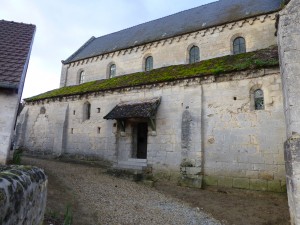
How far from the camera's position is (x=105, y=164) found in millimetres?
12680

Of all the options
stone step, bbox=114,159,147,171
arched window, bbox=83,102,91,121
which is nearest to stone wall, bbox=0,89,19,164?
stone step, bbox=114,159,147,171

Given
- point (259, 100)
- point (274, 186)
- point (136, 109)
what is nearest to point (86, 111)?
point (136, 109)

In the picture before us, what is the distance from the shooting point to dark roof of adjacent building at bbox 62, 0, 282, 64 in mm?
13323

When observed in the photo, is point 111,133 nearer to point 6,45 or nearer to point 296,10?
point 6,45

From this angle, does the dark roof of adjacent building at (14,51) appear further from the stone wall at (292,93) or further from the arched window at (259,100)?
the arched window at (259,100)

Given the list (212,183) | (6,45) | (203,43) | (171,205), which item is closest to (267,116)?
(212,183)

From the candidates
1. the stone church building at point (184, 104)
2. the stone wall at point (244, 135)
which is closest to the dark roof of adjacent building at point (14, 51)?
the stone church building at point (184, 104)

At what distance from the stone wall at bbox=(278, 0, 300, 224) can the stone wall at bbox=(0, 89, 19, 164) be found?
7262 millimetres

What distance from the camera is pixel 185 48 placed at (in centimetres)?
1432

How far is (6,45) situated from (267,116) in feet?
31.6

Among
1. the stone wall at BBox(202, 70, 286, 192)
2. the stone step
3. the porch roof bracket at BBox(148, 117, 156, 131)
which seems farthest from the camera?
the stone step

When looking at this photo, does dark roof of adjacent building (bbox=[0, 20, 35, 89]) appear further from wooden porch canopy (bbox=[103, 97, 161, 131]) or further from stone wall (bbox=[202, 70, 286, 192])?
stone wall (bbox=[202, 70, 286, 192])

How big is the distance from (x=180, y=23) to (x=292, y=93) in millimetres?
11647

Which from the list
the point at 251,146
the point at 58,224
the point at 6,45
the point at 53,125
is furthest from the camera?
the point at 53,125
